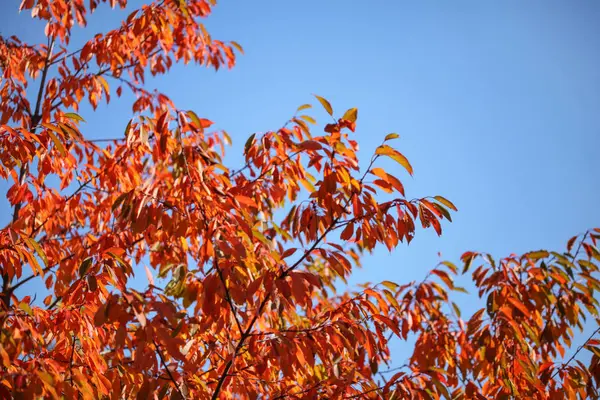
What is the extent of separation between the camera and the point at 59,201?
137 inches

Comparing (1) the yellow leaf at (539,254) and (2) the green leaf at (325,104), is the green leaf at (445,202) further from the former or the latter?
(1) the yellow leaf at (539,254)

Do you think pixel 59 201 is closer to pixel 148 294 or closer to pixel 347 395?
pixel 148 294

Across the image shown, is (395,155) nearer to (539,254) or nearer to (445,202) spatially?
(445,202)

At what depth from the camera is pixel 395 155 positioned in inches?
74.1

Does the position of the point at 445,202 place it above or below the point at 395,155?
below

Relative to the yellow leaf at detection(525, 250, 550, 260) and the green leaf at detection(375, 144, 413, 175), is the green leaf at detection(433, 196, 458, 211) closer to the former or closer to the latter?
the green leaf at detection(375, 144, 413, 175)

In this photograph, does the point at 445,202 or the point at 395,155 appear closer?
the point at 395,155

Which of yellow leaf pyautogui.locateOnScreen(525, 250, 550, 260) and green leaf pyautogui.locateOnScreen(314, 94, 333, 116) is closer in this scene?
green leaf pyautogui.locateOnScreen(314, 94, 333, 116)

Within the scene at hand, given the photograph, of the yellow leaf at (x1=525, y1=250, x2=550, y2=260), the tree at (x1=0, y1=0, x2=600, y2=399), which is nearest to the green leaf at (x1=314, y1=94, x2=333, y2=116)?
the tree at (x1=0, y1=0, x2=600, y2=399)

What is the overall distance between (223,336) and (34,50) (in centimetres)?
354

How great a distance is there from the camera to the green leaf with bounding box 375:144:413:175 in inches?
74.0

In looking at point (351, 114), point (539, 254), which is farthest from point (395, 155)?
point (539, 254)

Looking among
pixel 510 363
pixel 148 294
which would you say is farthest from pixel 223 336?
pixel 510 363

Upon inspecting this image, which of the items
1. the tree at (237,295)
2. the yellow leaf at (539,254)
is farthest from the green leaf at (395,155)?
the yellow leaf at (539,254)
